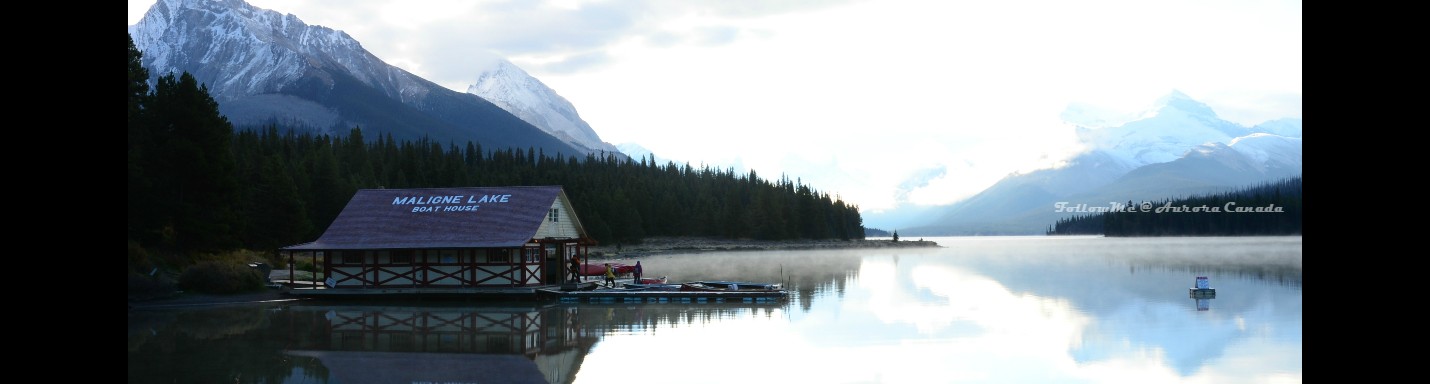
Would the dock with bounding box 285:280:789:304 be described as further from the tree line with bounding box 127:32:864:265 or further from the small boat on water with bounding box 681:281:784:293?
the tree line with bounding box 127:32:864:265

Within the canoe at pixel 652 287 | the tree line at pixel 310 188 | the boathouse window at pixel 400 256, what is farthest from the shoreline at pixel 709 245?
the boathouse window at pixel 400 256

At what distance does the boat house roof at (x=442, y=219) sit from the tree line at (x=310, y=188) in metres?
7.66

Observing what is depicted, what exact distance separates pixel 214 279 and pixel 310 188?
1364 inches

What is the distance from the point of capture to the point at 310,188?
76688 millimetres

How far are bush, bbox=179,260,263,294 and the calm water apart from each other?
3.03 meters

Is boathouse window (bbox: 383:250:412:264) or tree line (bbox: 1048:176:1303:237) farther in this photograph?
tree line (bbox: 1048:176:1303:237)

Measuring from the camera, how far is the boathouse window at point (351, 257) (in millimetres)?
44656

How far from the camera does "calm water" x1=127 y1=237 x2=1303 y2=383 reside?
886 inches

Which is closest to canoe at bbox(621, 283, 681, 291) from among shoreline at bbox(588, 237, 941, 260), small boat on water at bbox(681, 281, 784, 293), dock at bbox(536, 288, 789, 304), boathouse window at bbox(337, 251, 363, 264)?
small boat on water at bbox(681, 281, 784, 293)

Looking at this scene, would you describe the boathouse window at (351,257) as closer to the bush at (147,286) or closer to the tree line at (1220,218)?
the bush at (147,286)
